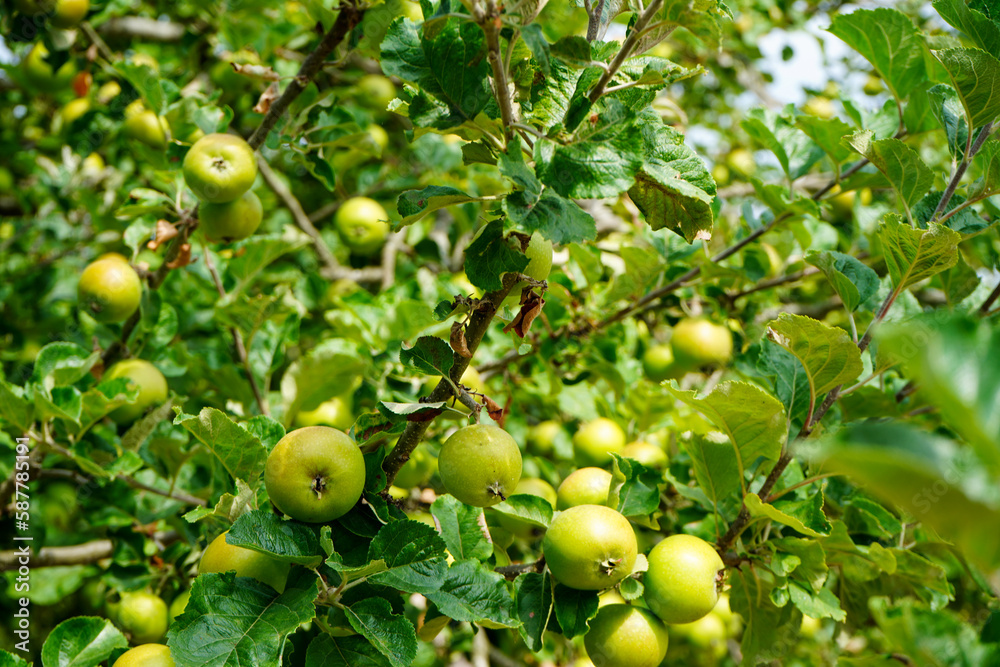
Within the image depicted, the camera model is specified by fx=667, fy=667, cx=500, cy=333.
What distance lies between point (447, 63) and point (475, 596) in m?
0.96

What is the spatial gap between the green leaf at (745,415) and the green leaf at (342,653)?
0.74m

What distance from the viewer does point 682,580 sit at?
1372 millimetres

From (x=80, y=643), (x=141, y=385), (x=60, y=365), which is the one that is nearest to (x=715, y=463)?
(x=80, y=643)

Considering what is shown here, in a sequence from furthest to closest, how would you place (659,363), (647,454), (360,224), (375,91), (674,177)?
(375,91) → (360,224) → (659,363) → (647,454) → (674,177)

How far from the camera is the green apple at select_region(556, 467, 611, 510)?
1565mm

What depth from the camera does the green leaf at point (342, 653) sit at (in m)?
1.21

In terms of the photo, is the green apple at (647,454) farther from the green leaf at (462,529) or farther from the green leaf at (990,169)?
the green leaf at (990,169)

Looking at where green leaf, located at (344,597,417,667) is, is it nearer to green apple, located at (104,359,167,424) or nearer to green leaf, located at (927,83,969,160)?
green apple, located at (104,359,167,424)

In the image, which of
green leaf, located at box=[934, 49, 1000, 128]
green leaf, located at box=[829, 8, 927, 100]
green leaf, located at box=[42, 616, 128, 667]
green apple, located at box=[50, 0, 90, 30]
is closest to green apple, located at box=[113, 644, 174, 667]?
green leaf, located at box=[42, 616, 128, 667]

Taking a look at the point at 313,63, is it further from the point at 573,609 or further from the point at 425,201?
the point at 573,609

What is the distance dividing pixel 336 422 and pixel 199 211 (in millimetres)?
813

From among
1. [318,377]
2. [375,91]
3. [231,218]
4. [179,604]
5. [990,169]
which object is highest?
A: [990,169]

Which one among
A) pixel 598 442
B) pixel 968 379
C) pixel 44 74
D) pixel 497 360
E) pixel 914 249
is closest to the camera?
pixel 968 379

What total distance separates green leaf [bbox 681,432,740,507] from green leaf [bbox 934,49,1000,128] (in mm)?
890
